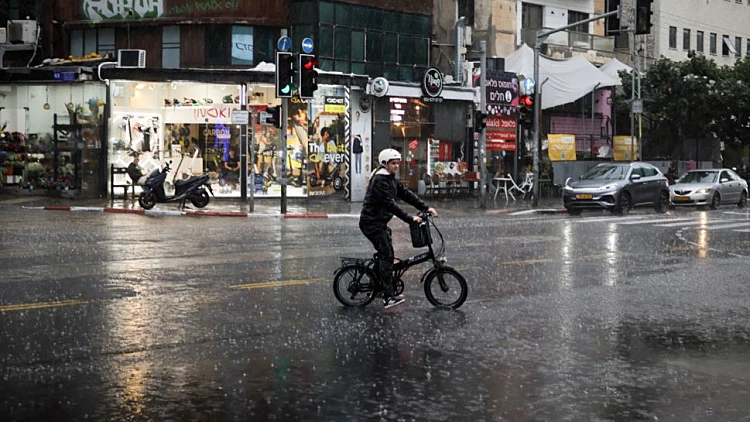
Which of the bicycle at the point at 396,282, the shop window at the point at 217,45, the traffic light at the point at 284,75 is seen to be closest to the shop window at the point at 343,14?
the shop window at the point at 217,45

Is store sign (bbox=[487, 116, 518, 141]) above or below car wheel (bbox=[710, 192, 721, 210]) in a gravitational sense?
above

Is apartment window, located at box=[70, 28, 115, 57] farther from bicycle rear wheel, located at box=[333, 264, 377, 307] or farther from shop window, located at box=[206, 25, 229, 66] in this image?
bicycle rear wheel, located at box=[333, 264, 377, 307]

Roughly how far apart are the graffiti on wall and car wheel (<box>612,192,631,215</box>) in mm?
17146

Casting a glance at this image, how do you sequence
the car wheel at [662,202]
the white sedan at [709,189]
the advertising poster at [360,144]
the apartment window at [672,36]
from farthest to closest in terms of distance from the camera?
1. the apartment window at [672,36]
2. the advertising poster at [360,144]
3. the white sedan at [709,189]
4. the car wheel at [662,202]

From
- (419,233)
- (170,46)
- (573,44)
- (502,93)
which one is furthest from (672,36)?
(419,233)

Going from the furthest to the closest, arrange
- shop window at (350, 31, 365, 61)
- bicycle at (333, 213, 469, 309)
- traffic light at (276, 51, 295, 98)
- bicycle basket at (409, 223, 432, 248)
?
shop window at (350, 31, 365, 61)
traffic light at (276, 51, 295, 98)
bicycle at (333, 213, 469, 309)
bicycle basket at (409, 223, 432, 248)

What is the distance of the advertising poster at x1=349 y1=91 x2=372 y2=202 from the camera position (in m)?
37.6

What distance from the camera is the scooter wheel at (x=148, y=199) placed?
95.1ft

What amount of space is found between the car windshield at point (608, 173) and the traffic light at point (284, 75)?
10.1 meters

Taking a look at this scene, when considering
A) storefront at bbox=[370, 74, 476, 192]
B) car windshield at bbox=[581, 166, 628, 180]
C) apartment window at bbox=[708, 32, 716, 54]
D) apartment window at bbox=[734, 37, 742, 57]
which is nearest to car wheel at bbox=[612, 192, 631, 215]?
car windshield at bbox=[581, 166, 628, 180]

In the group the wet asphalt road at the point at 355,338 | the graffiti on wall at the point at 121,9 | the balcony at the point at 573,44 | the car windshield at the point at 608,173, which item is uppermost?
the balcony at the point at 573,44

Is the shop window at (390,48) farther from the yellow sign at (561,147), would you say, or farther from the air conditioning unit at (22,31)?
the air conditioning unit at (22,31)

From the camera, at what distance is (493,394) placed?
7672 mm

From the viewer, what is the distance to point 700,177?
38.1 m
